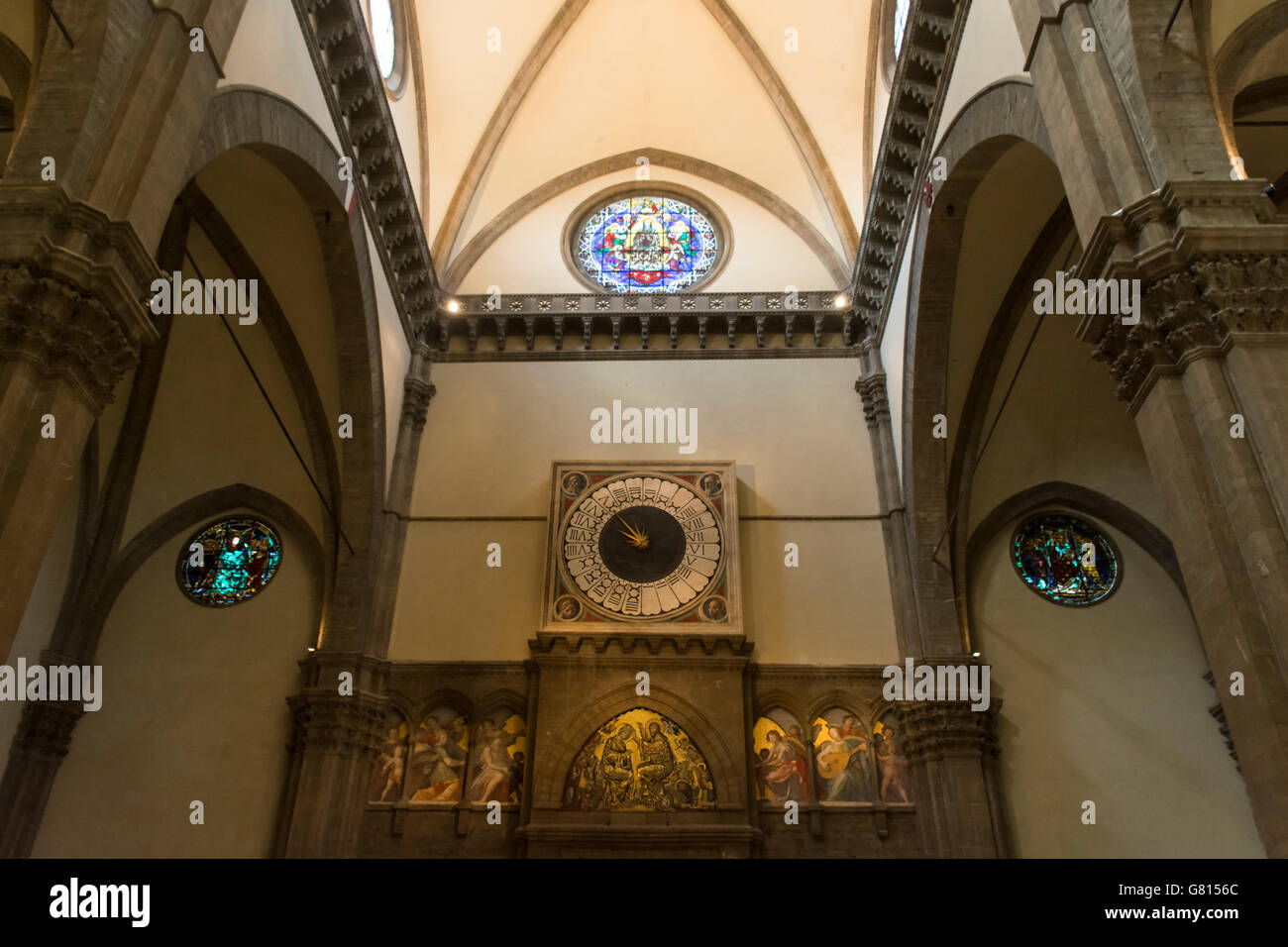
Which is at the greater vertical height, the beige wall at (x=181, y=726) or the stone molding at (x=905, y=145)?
the stone molding at (x=905, y=145)

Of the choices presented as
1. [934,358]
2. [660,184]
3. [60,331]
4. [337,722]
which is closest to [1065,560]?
[934,358]

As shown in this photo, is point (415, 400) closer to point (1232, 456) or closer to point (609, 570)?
point (609, 570)

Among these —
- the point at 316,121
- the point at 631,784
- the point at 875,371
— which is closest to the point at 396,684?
the point at 631,784

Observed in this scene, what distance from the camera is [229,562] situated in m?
12.8

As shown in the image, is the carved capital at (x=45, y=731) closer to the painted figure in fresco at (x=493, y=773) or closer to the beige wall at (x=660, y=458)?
the beige wall at (x=660, y=458)

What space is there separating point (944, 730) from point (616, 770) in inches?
149

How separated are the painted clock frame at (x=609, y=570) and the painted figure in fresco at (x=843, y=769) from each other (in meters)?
1.73

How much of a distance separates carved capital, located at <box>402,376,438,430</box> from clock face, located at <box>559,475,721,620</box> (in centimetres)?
280

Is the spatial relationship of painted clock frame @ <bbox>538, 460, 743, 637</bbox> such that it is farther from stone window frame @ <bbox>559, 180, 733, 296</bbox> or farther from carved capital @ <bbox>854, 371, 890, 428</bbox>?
stone window frame @ <bbox>559, 180, 733, 296</bbox>

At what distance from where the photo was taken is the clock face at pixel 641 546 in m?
11.5

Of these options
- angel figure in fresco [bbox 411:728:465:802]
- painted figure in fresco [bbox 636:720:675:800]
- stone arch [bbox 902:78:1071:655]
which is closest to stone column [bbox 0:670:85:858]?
angel figure in fresco [bbox 411:728:465:802]

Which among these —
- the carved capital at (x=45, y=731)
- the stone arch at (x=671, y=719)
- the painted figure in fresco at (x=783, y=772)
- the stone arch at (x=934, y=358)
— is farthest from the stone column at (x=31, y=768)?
the stone arch at (x=934, y=358)

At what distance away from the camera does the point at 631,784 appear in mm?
10453
